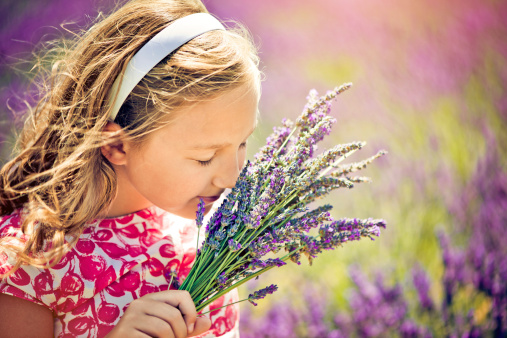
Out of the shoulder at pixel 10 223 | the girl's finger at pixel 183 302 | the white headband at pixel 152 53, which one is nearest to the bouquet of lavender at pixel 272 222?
the girl's finger at pixel 183 302

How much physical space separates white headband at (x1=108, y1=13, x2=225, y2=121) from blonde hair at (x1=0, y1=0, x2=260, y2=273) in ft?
0.06

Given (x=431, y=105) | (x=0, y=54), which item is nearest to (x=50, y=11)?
(x=0, y=54)

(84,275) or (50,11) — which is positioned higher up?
(50,11)

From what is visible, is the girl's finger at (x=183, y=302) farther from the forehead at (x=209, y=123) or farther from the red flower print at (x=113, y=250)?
the forehead at (x=209, y=123)

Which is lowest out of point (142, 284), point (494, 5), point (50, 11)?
point (142, 284)

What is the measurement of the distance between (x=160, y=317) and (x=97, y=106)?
0.62m

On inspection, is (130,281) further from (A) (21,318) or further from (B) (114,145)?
(B) (114,145)

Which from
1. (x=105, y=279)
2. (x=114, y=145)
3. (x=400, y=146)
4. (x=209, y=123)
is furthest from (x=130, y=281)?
(x=400, y=146)

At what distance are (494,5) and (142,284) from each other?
3631 millimetres

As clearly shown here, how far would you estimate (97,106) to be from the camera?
1.37 m

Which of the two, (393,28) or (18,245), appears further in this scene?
(393,28)

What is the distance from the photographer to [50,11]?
3.10 m

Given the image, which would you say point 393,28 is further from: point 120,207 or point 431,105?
point 120,207

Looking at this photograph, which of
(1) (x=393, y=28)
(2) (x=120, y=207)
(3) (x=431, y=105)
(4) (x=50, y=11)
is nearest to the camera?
(2) (x=120, y=207)
